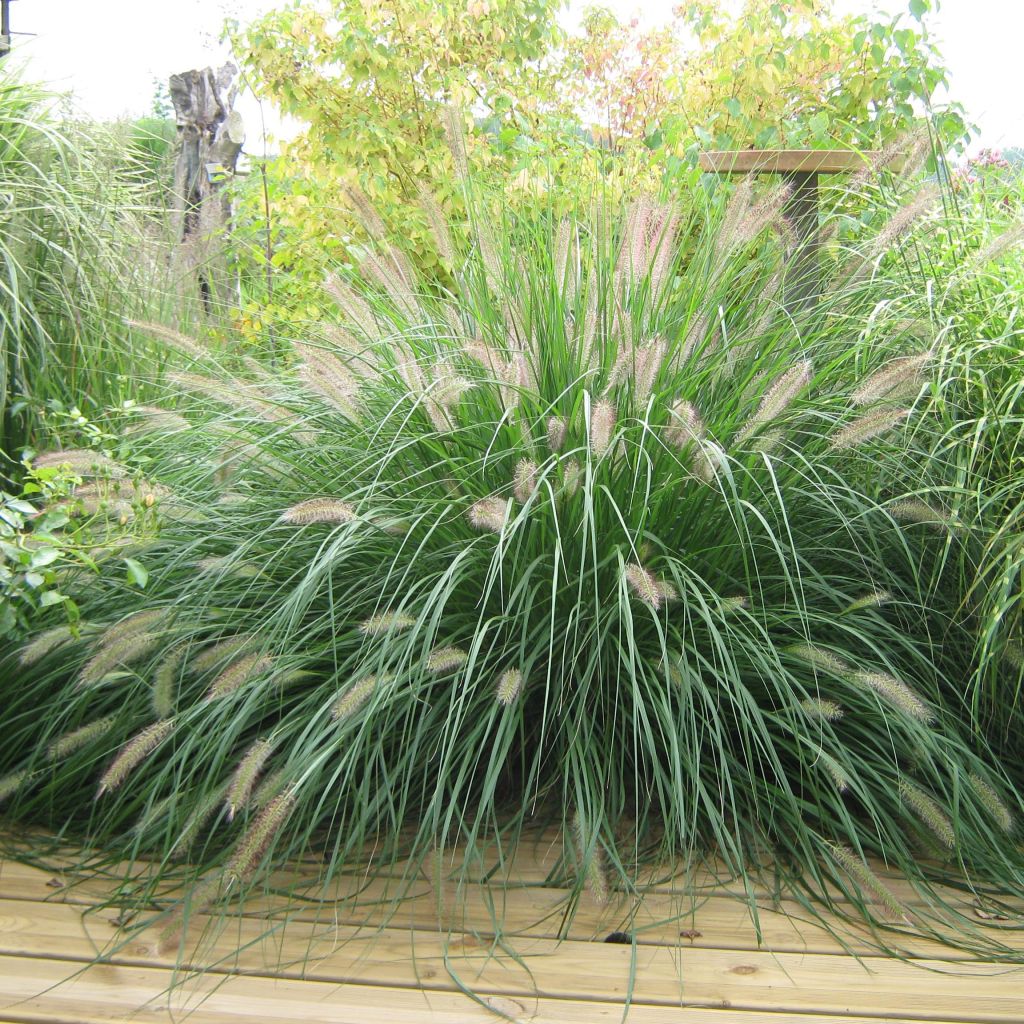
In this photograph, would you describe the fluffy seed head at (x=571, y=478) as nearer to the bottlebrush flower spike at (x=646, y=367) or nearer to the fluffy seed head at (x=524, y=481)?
the fluffy seed head at (x=524, y=481)

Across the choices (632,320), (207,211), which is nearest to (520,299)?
(632,320)

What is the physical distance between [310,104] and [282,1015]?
3968mm

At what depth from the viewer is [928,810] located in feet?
5.97

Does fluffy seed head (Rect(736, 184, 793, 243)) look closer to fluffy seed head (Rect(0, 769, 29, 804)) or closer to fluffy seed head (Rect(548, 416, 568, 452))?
fluffy seed head (Rect(548, 416, 568, 452))

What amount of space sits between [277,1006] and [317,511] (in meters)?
0.76

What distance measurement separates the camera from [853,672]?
6.19 ft

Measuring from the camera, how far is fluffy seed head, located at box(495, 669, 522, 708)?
1701 mm

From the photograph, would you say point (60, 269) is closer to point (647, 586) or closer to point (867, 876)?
point (647, 586)

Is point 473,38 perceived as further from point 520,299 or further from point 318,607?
point 318,607

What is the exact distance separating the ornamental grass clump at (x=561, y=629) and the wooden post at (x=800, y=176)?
0.30 m

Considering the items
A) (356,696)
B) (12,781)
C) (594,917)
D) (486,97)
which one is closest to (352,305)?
(356,696)

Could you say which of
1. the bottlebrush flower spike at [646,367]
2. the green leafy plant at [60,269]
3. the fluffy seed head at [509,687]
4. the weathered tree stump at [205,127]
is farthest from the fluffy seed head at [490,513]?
the weathered tree stump at [205,127]

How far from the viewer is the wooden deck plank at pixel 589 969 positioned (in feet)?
5.24

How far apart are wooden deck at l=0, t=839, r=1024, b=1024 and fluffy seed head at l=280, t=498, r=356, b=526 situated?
63 cm
